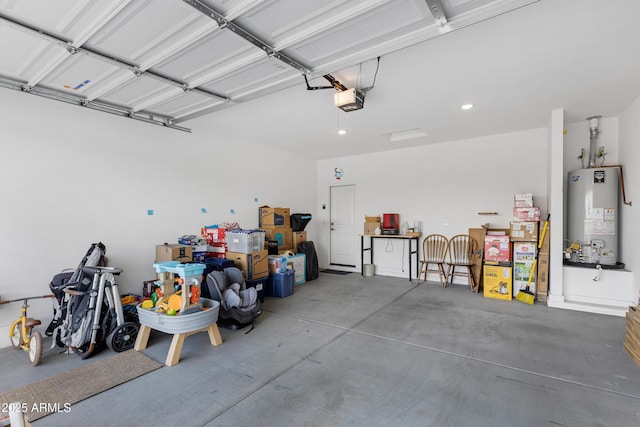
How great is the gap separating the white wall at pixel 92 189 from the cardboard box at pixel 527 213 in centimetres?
492

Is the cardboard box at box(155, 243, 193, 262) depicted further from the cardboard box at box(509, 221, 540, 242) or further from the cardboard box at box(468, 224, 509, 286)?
the cardboard box at box(509, 221, 540, 242)

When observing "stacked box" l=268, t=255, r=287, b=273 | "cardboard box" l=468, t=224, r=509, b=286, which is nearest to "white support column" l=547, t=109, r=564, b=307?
"cardboard box" l=468, t=224, r=509, b=286

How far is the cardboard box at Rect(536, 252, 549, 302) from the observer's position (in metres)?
4.50

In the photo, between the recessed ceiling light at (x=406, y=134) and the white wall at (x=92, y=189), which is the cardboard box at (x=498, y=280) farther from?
the white wall at (x=92, y=189)

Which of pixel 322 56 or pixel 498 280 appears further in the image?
pixel 498 280

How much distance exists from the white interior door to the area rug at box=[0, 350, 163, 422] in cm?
504

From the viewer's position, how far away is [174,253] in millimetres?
3980

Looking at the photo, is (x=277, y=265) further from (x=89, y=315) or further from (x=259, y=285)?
(x=89, y=315)

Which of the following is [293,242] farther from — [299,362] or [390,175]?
[299,362]

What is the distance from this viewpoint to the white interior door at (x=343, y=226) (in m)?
7.22

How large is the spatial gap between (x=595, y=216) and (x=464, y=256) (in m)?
2.03

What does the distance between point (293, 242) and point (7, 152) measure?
14.1 ft

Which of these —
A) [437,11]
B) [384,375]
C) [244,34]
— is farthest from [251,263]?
[437,11]

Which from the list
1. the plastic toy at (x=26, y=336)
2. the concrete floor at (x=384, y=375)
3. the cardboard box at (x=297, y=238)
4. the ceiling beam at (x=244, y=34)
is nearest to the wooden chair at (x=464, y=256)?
the concrete floor at (x=384, y=375)
